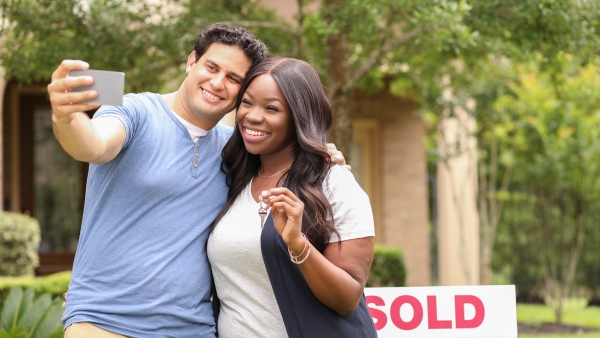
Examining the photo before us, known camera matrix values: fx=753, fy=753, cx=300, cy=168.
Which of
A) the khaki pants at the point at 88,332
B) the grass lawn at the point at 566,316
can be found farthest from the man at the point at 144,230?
the grass lawn at the point at 566,316

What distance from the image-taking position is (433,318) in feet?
12.9

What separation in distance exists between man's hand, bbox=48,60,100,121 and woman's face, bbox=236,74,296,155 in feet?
2.72

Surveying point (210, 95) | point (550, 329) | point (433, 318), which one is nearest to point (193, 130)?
point (210, 95)

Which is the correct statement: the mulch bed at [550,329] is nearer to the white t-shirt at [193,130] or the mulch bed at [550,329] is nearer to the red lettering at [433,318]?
the red lettering at [433,318]

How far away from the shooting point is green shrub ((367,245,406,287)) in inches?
356

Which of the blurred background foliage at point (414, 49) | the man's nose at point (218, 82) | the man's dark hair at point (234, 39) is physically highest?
the blurred background foliage at point (414, 49)

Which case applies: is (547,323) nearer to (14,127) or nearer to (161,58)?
(161,58)

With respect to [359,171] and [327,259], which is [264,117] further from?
[359,171]

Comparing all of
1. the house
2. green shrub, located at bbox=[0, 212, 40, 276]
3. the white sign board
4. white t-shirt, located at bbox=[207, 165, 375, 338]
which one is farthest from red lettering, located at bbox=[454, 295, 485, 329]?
the house

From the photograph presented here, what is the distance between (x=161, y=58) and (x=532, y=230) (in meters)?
8.16

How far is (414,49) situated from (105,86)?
17.7 ft

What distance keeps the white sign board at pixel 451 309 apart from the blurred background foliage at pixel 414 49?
2050mm

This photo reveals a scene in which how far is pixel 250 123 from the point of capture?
2.99 meters

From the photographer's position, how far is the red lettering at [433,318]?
12.9ft
